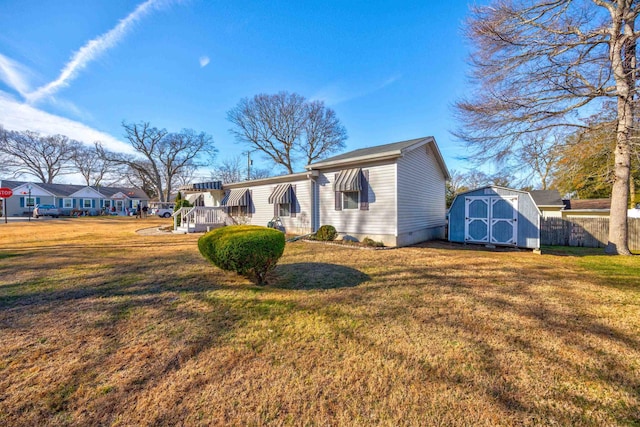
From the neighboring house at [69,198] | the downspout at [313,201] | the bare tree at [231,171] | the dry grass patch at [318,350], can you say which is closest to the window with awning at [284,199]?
the downspout at [313,201]

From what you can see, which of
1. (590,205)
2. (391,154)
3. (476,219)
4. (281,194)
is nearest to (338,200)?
(391,154)

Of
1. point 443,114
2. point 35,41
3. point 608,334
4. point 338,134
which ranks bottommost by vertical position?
point 608,334

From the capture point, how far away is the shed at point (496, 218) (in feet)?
31.0

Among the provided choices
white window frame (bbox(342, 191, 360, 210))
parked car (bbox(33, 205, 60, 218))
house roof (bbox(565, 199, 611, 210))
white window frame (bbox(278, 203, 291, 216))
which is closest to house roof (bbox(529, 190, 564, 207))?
house roof (bbox(565, 199, 611, 210))

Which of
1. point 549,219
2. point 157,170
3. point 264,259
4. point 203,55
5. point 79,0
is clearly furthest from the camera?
point 157,170

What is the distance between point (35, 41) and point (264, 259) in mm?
10842

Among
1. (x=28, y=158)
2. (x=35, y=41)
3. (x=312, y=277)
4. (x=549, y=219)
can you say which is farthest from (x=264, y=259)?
(x=28, y=158)

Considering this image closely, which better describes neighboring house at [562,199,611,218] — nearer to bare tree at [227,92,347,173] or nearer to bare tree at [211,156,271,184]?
bare tree at [227,92,347,173]

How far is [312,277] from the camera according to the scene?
17.9 feet

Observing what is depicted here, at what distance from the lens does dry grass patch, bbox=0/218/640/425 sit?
1.95 m

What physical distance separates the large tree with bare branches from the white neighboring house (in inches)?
119

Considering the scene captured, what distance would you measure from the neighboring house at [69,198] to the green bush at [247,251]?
133 feet

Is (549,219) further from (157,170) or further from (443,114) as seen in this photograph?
(157,170)

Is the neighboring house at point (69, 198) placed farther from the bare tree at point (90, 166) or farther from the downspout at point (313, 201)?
the downspout at point (313, 201)
